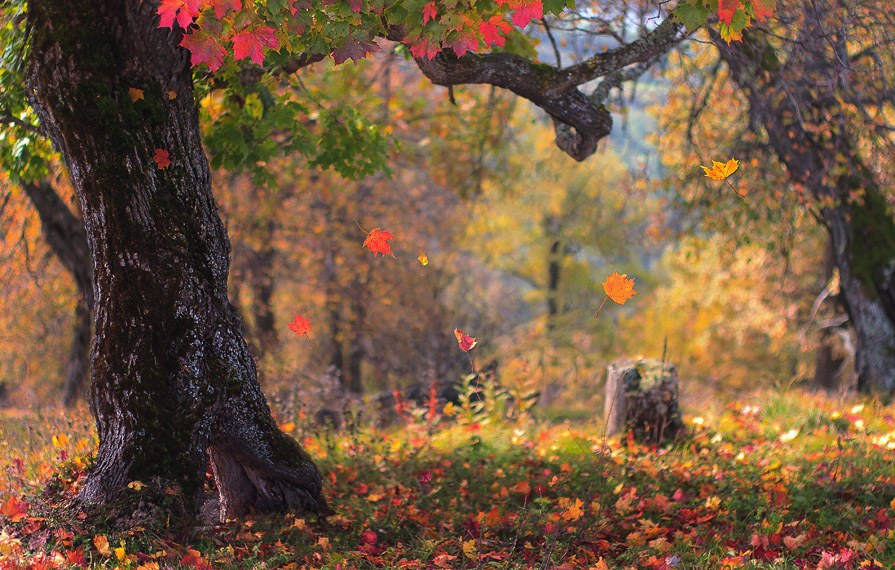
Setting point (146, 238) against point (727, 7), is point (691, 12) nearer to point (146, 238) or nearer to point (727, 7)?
point (727, 7)

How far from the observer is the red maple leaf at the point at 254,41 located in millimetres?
2988

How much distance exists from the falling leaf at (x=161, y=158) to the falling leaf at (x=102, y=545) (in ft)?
6.40

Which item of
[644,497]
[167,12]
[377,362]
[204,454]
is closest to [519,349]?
[377,362]

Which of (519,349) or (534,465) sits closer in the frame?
(534,465)

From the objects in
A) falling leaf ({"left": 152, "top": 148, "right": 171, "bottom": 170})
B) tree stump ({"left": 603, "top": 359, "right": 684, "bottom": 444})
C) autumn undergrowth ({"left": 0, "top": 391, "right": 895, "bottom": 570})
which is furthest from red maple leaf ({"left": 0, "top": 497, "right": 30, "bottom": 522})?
tree stump ({"left": 603, "top": 359, "right": 684, "bottom": 444})

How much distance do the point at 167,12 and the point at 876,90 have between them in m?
6.56

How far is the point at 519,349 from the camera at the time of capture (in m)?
15.3

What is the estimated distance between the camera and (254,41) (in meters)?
3.01

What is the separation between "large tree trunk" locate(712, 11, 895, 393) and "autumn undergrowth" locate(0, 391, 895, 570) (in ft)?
8.45

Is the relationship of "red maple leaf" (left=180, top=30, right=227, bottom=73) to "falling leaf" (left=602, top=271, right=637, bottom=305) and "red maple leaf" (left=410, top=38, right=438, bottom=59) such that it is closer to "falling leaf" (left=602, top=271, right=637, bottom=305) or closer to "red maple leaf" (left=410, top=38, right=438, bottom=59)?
"red maple leaf" (left=410, top=38, right=438, bottom=59)

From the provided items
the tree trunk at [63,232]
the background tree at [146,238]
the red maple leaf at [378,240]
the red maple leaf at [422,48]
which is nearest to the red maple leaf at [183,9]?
the background tree at [146,238]

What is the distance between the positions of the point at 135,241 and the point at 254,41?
4.28ft

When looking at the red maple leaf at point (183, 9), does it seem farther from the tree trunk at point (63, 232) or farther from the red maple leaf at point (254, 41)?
the tree trunk at point (63, 232)

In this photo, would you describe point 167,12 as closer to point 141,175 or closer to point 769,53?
point 141,175
